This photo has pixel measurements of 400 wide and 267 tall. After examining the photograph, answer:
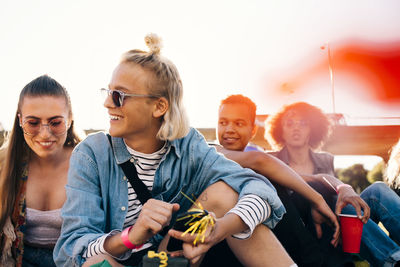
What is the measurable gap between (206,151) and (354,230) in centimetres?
120

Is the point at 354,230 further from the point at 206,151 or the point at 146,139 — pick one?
the point at 146,139

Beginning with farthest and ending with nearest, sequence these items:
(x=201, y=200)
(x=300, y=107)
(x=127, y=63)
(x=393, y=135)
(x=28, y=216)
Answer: (x=393, y=135), (x=300, y=107), (x=28, y=216), (x=127, y=63), (x=201, y=200)

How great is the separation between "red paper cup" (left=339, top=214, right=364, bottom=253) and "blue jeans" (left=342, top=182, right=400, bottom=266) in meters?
0.35

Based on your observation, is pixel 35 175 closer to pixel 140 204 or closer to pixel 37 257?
pixel 37 257

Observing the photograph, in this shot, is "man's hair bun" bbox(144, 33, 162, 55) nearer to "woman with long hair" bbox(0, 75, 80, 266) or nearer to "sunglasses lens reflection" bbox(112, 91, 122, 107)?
"sunglasses lens reflection" bbox(112, 91, 122, 107)

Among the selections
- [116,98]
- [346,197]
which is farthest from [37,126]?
[346,197]

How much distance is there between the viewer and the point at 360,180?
66.0 meters

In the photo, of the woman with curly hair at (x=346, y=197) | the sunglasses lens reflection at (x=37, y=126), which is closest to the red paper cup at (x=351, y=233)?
the woman with curly hair at (x=346, y=197)

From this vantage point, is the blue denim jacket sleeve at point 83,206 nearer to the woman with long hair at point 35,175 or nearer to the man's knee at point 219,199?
the man's knee at point 219,199

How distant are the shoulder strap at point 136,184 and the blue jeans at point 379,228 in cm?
178

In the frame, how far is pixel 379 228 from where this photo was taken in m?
3.07

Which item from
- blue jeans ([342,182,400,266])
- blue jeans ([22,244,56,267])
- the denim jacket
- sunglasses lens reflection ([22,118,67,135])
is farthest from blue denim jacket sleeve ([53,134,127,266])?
blue jeans ([342,182,400,266])

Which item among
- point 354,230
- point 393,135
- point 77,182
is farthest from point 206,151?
point 393,135

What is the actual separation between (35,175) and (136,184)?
1192 millimetres
